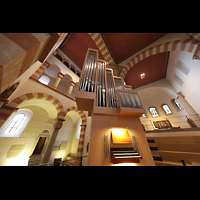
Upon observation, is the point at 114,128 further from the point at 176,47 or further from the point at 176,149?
the point at 176,47

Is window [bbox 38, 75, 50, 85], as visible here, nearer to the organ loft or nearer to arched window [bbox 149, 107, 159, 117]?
the organ loft

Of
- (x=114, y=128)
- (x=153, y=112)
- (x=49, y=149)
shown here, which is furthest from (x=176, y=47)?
(x=49, y=149)

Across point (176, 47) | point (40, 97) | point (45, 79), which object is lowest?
point (40, 97)

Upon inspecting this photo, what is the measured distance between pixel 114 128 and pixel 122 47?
19.0ft

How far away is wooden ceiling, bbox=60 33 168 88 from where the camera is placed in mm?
5117

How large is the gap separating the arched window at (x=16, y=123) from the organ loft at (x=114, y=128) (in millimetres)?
5910

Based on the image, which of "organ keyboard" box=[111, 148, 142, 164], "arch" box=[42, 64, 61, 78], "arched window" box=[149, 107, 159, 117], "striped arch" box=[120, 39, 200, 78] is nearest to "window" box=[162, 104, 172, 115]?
"arched window" box=[149, 107, 159, 117]

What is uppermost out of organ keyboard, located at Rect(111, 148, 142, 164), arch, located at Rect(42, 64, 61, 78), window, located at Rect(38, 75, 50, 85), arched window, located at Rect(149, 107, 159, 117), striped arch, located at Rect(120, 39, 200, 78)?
arch, located at Rect(42, 64, 61, 78)

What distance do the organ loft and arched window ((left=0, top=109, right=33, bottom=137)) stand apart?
5.91 meters

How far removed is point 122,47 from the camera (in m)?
5.55

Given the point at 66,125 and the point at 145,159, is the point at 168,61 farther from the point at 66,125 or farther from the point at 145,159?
the point at 66,125

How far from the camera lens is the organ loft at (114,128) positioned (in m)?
1.85
